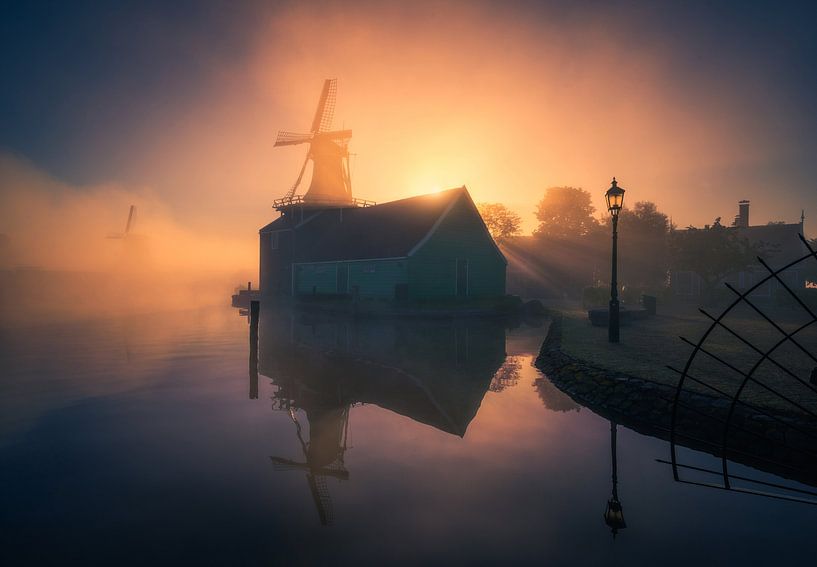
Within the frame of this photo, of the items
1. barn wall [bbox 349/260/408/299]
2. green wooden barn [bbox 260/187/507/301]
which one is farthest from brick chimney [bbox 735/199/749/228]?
barn wall [bbox 349/260/408/299]

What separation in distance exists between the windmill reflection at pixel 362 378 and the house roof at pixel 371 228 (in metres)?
9.74

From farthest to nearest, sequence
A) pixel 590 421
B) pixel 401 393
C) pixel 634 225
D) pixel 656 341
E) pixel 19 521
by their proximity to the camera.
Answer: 1. pixel 634 225
2. pixel 656 341
3. pixel 401 393
4. pixel 590 421
5. pixel 19 521

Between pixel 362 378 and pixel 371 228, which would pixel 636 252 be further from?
pixel 362 378

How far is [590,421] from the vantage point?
7750 mm

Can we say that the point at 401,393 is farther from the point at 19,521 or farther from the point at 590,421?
the point at 19,521

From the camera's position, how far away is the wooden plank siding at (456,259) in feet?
90.3

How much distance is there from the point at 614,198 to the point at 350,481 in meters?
11.9

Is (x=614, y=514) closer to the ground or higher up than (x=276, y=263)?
closer to the ground

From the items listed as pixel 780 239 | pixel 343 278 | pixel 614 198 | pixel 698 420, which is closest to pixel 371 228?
pixel 343 278

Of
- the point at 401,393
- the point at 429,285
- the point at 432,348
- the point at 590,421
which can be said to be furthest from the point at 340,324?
the point at 590,421

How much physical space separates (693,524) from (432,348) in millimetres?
10735

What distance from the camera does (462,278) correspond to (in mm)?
29656

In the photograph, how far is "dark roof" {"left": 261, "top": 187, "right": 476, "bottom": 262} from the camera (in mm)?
28684

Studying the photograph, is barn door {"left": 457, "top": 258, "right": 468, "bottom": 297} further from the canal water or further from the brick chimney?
the brick chimney
